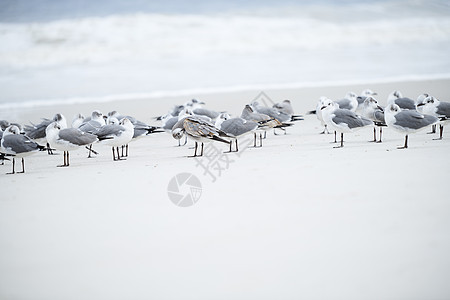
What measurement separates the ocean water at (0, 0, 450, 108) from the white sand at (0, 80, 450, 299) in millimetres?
13177

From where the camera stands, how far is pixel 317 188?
18.0ft

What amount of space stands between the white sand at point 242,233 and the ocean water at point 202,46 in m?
13.2

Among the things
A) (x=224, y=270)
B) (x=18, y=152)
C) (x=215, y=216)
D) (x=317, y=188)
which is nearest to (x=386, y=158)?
(x=317, y=188)

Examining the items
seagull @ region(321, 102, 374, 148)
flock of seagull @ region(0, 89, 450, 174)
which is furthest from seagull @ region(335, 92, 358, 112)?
seagull @ region(321, 102, 374, 148)

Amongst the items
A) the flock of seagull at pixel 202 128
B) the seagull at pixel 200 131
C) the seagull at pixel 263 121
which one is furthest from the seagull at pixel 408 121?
the seagull at pixel 200 131

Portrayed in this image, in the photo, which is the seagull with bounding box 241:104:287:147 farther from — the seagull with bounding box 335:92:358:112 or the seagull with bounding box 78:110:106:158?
the seagull with bounding box 335:92:358:112

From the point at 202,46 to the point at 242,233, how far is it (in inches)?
944

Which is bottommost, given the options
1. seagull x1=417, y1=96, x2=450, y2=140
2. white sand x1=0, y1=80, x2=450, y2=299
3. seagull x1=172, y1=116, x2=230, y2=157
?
white sand x1=0, y1=80, x2=450, y2=299

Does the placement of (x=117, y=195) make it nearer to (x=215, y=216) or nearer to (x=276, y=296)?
(x=215, y=216)

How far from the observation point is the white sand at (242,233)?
3.70 metres

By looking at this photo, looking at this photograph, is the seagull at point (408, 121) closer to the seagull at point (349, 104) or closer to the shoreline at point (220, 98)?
the seagull at point (349, 104)

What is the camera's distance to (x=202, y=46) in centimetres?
2778

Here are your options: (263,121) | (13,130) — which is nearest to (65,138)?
(13,130)

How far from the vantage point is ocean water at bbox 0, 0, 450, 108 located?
824 inches
